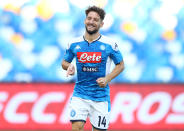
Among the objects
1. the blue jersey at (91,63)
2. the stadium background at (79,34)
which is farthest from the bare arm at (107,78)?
the stadium background at (79,34)

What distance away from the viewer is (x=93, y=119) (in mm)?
5008

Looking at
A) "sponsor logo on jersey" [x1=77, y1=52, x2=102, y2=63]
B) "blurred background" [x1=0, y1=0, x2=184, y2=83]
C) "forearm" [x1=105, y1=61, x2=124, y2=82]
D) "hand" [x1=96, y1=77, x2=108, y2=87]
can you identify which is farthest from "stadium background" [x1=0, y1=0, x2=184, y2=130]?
"hand" [x1=96, y1=77, x2=108, y2=87]

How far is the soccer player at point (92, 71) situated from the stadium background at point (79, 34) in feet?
12.7

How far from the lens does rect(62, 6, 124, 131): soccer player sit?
4879mm

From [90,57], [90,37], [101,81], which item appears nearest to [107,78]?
[101,81]

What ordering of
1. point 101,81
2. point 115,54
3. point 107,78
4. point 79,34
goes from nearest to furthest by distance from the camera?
point 101,81
point 107,78
point 115,54
point 79,34

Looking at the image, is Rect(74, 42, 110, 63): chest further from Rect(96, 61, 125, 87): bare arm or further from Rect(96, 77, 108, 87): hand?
Rect(96, 77, 108, 87): hand

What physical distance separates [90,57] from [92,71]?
6.0 inches

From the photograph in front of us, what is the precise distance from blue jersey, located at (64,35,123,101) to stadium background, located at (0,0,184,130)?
3.88 meters

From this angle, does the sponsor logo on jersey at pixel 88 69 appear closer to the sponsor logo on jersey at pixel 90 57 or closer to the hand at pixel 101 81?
the sponsor logo on jersey at pixel 90 57

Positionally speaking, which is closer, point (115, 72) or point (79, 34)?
point (115, 72)

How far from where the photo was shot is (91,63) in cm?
491

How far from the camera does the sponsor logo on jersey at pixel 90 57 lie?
16.1 feet

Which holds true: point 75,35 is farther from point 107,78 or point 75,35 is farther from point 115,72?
point 107,78
